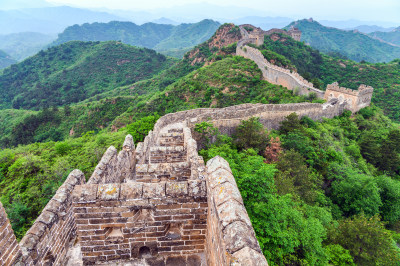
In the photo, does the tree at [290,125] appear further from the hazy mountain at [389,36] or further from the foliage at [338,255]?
the hazy mountain at [389,36]

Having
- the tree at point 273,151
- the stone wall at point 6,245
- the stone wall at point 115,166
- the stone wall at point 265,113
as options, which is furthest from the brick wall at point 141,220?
the tree at point 273,151

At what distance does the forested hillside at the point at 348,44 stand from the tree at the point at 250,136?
128 meters

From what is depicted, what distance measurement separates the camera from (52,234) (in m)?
4.40

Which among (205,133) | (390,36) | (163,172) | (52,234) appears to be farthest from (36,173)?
(390,36)

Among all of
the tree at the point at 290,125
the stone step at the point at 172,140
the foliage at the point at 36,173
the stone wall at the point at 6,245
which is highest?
the stone wall at the point at 6,245

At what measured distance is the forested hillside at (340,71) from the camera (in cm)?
3919

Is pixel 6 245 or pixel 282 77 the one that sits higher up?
pixel 6 245

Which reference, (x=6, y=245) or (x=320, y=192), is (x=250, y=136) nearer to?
(x=320, y=192)

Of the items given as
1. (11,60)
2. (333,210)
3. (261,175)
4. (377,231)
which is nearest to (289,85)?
(333,210)

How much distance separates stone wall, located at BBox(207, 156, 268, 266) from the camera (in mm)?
2369

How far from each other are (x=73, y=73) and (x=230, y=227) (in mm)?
87188

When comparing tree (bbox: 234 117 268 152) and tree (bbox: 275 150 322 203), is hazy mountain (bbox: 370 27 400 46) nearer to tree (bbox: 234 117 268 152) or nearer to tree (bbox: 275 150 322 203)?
tree (bbox: 234 117 268 152)

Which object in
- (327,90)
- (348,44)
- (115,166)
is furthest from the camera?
(348,44)

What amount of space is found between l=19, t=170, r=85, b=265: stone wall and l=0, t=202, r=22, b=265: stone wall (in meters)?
0.19
